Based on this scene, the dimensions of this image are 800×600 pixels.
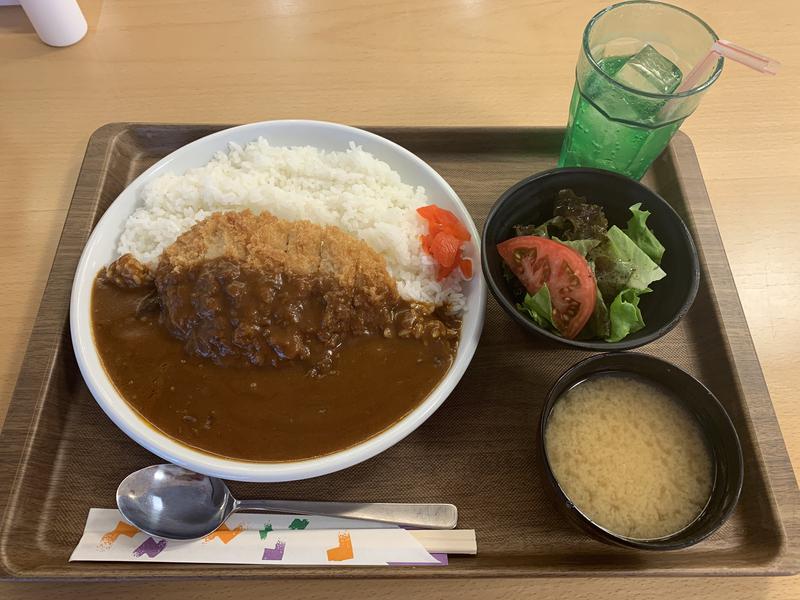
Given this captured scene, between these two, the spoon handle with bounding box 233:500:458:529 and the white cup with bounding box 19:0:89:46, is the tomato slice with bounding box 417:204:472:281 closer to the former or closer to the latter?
the spoon handle with bounding box 233:500:458:529

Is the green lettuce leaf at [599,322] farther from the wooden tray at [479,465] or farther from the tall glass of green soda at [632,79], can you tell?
the tall glass of green soda at [632,79]

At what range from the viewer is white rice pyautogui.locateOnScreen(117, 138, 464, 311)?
1875mm

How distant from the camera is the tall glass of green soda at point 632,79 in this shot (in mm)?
1780

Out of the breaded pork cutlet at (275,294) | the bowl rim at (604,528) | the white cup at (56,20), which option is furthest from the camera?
the white cup at (56,20)

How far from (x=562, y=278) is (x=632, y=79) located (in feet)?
2.83

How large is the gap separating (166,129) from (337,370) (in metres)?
1.26

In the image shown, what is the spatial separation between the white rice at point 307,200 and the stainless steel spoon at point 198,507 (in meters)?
0.66

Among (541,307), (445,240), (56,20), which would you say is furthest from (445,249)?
(56,20)

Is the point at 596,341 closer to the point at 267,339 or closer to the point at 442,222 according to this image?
the point at 442,222

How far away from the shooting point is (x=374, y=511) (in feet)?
4.92

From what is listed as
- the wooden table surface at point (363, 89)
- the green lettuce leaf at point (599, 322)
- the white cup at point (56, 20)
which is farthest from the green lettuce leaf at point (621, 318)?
the white cup at point (56, 20)

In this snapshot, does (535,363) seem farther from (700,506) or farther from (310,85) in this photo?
(310,85)

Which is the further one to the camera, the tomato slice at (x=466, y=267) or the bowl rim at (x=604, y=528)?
the tomato slice at (x=466, y=267)

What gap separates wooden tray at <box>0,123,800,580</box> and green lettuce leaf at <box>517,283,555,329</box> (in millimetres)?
78
